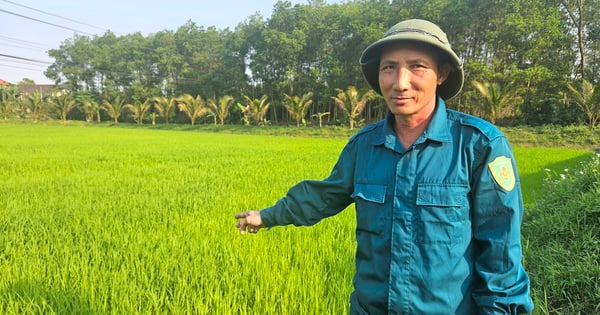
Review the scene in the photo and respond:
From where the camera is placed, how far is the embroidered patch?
83cm

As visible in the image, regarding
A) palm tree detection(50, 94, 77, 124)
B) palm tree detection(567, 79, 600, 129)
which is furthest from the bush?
palm tree detection(50, 94, 77, 124)

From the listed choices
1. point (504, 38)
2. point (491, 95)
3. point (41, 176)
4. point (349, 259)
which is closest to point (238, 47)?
point (504, 38)

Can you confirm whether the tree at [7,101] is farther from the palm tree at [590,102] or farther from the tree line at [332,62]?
the palm tree at [590,102]

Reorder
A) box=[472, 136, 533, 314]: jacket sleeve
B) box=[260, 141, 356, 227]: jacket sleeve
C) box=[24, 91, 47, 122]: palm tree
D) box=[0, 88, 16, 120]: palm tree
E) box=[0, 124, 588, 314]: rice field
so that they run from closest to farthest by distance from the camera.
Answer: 1. box=[472, 136, 533, 314]: jacket sleeve
2. box=[260, 141, 356, 227]: jacket sleeve
3. box=[0, 124, 588, 314]: rice field
4. box=[0, 88, 16, 120]: palm tree
5. box=[24, 91, 47, 122]: palm tree

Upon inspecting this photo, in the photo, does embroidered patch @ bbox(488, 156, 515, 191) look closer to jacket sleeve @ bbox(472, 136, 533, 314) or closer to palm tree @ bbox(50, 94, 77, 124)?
jacket sleeve @ bbox(472, 136, 533, 314)

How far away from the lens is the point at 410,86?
935 mm

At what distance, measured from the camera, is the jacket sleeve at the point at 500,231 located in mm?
828

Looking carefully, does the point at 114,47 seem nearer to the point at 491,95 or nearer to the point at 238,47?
the point at 238,47

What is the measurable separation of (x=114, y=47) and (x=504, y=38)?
4540 centimetres

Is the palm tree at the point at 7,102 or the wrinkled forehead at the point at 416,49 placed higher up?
the palm tree at the point at 7,102

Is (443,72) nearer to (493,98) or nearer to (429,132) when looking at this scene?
(429,132)

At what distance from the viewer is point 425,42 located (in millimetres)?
915

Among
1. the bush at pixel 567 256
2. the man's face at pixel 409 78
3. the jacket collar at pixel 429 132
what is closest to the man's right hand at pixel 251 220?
the jacket collar at pixel 429 132

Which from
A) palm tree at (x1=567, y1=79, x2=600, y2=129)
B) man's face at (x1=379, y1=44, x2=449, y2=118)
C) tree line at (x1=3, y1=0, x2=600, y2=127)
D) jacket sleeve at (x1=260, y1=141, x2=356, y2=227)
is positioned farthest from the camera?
tree line at (x1=3, y1=0, x2=600, y2=127)
